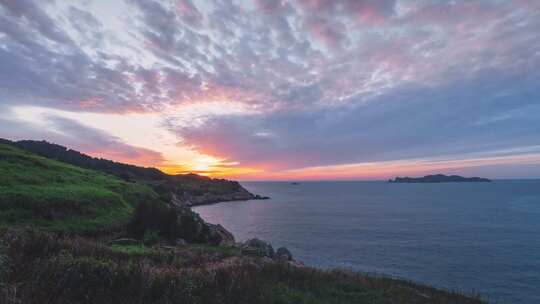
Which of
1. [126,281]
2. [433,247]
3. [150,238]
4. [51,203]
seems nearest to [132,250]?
[126,281]

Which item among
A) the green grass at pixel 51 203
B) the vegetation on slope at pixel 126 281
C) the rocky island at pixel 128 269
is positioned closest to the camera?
the vegetation on slope at pixel 126 281

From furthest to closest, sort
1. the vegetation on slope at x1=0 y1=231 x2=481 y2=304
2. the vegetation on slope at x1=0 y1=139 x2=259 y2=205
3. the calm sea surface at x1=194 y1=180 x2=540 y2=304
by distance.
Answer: the vegetation on slope at x1=0 y1=139 x2=259 y2=205, the calm sea surface at x1=194 y1=180 x2=540 y2=304, the vegetation on slope at x1=0 y1=231 x2=481 y2=304

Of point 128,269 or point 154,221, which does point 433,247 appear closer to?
point 154,221

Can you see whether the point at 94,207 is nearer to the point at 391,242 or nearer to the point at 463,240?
the point at 391,242

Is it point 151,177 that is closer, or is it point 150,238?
point 150,238

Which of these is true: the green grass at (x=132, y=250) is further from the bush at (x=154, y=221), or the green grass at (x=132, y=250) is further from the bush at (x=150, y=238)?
the bush at (x=154, y=221)

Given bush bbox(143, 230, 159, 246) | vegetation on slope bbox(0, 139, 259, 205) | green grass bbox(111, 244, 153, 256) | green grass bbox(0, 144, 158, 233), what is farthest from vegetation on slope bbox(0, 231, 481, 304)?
vegetation on slope bbox(0, 139, 259, 205)

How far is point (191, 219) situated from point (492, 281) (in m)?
30.2

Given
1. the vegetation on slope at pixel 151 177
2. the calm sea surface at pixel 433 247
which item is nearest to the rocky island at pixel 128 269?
the calm sea surface at pixel 433 247

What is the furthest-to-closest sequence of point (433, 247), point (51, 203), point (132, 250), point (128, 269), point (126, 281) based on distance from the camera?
point (433, 247)
point (51, 203)
point (132, 250)
point (128, 269)
point (126, 281)

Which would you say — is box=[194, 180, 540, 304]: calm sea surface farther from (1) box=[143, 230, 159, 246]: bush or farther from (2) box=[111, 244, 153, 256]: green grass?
(2) box=[111, 244, 153, 256]: green grass

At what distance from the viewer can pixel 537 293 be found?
27000 millimetres

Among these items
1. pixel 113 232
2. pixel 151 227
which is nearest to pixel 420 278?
pixel 151 227

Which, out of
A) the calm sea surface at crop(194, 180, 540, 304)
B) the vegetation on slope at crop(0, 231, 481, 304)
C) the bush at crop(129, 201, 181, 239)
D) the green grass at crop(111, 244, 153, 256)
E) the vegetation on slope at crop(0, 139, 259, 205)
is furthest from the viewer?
the vegetation on slope at crop(0, 139, 259, 205)
